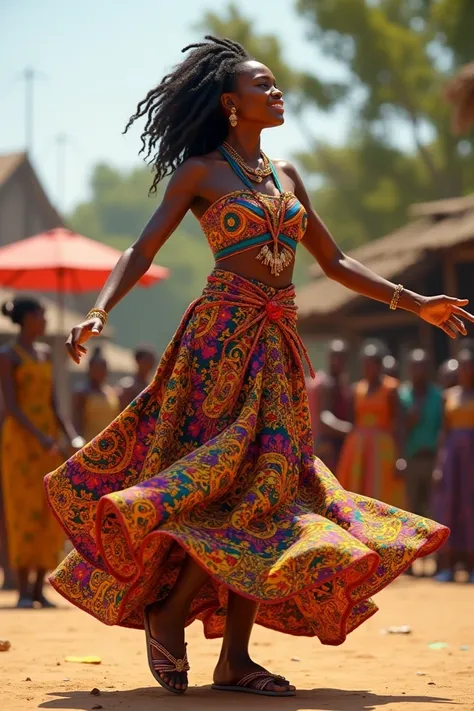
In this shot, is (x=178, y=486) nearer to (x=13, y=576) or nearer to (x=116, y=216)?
(x=13, y=576)

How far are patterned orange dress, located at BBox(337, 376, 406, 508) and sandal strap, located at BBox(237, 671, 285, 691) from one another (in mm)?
7861

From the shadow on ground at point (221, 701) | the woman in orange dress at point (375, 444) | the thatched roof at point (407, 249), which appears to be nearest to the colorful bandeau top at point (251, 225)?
the shadow on ground at point (221, 701)

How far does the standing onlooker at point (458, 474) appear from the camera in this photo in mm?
12203

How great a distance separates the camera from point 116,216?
4653 inches

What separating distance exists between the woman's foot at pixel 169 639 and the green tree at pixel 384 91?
31848mm

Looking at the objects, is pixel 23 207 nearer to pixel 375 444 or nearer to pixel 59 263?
pixel 59 263

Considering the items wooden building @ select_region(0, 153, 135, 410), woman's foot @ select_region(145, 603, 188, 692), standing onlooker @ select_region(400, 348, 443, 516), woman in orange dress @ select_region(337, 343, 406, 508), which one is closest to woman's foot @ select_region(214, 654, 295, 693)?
woman's foot @ select_region(145, 603, 188, 692)

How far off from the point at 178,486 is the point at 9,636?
2.86 metres

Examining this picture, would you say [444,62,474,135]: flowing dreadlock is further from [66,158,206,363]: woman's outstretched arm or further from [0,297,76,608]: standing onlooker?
[66,158,206,363]: woman's outstretched arm

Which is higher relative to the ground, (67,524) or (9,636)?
(67,524)

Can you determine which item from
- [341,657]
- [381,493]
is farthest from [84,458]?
[381,493]

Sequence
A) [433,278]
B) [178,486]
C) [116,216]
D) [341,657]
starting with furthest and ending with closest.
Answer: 1. [116,216]
2. [433,278]
3. [341,657]
4. [178,486]

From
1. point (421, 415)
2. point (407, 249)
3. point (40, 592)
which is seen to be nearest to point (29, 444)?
point (40, 592)

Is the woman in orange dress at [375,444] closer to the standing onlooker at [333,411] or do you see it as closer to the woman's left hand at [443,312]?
the standing onlooker at [333,411]
